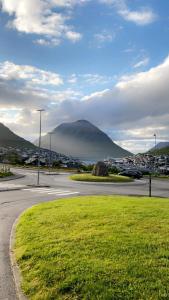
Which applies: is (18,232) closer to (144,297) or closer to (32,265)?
(32,265)

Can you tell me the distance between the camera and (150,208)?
14383 mm

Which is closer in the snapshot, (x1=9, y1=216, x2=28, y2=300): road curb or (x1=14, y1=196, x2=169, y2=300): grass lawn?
(x1=14, y1=196, x2=169, y2=300): grass lawn

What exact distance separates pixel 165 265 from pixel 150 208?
727 cm

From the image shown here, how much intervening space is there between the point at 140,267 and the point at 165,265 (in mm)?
530

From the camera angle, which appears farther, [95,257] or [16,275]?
[95,257]

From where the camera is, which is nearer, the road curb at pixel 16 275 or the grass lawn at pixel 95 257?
the grass lawn at pixel 95 257

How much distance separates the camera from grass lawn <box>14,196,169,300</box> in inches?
245

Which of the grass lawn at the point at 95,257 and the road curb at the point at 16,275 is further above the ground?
the grass lawn at the point at 95,257

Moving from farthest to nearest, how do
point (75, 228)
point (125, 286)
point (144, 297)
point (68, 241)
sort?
point (75, 228), point (68, 241), point (125, 286), point (144, 297)

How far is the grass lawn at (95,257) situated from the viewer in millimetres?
6223

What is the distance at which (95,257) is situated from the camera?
7.73 m

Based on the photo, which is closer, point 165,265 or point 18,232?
point 165,265

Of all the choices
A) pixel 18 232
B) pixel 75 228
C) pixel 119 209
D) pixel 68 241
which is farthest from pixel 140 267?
pixel 119 209

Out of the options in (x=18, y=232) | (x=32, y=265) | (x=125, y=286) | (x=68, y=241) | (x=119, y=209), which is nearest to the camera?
(x=125, y=286)
